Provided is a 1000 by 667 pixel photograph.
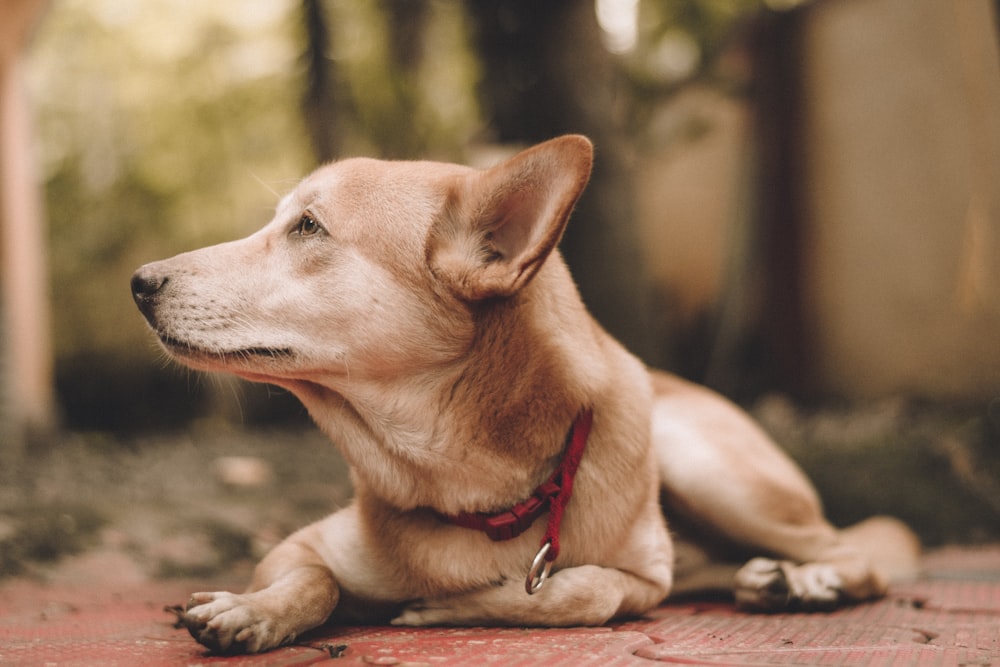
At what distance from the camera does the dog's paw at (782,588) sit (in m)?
2.52

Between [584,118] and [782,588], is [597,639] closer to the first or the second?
[782,588]

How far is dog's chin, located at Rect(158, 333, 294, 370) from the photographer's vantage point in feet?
7.14

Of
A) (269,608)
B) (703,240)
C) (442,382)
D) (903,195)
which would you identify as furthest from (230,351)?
(703,240)

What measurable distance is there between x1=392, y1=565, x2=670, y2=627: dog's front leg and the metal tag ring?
52 mm

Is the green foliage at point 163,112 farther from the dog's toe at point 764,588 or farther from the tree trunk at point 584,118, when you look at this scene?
the dog's toe at point 764,588

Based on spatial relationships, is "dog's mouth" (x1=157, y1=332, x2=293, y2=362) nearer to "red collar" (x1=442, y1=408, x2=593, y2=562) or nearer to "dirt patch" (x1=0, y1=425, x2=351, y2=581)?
"red collar" (x1=442, y1=408, x2=593, y2=562)

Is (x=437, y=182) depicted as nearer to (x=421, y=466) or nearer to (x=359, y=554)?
(x=421, y=466)

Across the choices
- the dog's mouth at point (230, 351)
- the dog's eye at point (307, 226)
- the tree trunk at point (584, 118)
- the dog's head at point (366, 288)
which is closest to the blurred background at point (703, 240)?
Answer: the tree trunk at point (584, 118)

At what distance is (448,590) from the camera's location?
216 cm

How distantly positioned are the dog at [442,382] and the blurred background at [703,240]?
25.9 inches

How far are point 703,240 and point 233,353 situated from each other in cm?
686

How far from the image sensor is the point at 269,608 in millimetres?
1895

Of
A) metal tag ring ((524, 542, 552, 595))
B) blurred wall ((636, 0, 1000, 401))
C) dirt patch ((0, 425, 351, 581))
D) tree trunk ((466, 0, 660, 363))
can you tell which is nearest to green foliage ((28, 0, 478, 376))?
blurred wall ((636, 0, 1000, 401))

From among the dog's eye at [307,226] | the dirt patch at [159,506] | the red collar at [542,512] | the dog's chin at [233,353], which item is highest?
the dog's eye at [307,226]
